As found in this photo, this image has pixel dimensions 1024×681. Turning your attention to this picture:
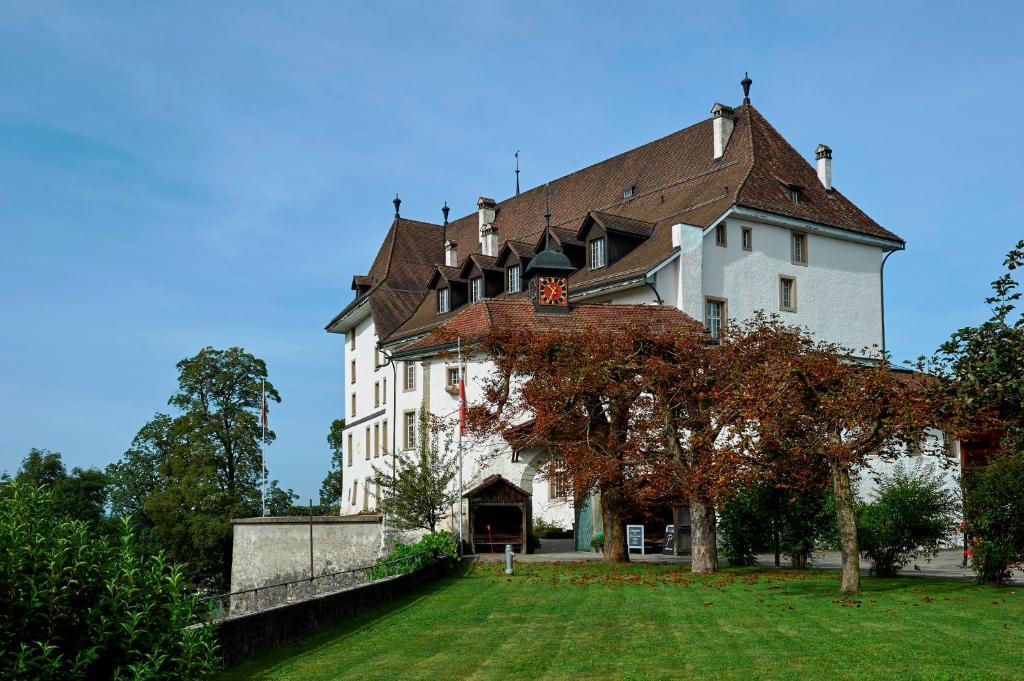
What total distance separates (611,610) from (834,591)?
4640 mm

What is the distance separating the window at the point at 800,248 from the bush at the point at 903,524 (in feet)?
67.8

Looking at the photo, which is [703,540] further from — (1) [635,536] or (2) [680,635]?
(2) [680,635]

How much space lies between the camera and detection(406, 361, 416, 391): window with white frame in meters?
46.4

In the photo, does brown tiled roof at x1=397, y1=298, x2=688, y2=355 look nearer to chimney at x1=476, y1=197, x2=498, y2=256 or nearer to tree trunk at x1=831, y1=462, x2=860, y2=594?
chimney at x1=476, y1=197, x2=498, y2=256

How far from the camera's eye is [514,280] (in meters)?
48.0

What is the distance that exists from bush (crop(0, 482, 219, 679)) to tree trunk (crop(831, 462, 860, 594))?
551 inches

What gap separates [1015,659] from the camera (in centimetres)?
A: 1221

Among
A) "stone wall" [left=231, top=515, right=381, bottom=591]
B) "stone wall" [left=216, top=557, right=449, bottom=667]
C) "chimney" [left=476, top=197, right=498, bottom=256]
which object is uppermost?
"chimney" [left=476, top=197, right=498, bottom=256]

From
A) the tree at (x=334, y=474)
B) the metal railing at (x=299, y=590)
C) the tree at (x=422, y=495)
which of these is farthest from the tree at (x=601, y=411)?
the tree at (x=334, y=474)

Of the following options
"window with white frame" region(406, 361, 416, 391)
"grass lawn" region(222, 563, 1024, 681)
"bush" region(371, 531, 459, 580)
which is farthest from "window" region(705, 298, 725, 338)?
"grass lawn" region(222, 563, 1024, 681)

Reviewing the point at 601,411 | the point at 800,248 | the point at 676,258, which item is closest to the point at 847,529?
the point at 601,411

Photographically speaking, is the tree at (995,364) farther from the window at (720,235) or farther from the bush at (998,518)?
the window at (720,235)

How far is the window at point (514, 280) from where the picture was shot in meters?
47.7

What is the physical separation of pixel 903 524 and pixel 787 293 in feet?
69.3
